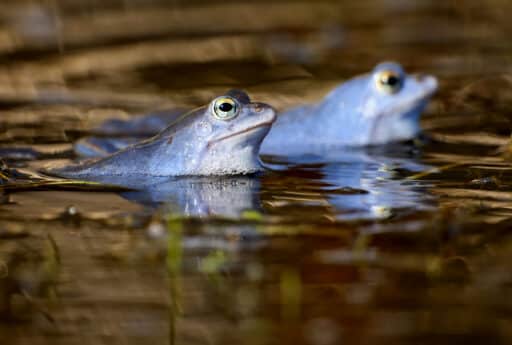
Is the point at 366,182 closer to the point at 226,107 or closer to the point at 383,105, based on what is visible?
the point at 226,107

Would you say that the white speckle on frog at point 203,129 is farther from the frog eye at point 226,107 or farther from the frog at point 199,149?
the frog eye at point 226,107

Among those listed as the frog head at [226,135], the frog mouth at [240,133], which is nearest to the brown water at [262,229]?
the frog head at [226,135]

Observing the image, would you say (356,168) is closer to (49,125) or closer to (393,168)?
(393,168)

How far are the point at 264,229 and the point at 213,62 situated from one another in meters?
6.09

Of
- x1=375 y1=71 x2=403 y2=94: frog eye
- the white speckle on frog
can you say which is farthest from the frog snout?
x1=375 y1=71 x2=403 y2=94: frog eye

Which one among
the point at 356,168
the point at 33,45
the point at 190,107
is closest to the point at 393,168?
the point at 356,168

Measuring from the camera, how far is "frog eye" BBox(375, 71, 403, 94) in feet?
28.7

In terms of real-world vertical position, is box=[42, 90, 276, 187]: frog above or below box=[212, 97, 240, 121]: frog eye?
below

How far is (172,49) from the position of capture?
11.8 m

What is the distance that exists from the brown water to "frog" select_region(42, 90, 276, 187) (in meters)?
0.16

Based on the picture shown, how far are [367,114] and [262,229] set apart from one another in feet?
11.9

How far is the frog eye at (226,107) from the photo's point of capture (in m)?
6.55

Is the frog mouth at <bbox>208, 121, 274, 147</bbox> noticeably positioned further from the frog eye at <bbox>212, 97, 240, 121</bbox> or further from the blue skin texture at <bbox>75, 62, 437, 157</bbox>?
the blue skin texture at <bbox>75, 62, 437, 157</bbox>

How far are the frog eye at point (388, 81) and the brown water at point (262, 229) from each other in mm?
514
